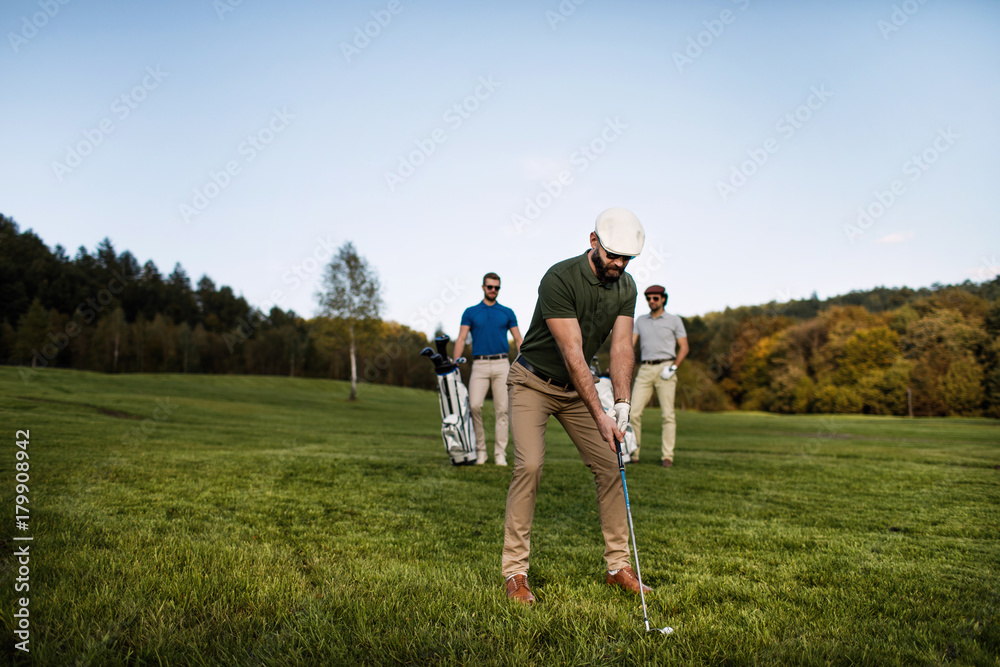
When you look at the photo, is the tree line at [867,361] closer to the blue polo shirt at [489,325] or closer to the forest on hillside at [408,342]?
the forest on hillside at [408,342]

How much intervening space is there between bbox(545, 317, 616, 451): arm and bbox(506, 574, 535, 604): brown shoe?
3.37 feet

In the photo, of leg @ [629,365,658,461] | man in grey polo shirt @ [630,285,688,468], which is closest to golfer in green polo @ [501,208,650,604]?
man in grey polo shirt @ [630,285,688,468]

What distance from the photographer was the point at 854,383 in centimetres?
6538

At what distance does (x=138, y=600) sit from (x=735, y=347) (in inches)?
3461

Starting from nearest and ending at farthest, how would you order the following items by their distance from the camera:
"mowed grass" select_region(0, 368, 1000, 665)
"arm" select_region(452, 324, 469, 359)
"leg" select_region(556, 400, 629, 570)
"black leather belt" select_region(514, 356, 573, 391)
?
"mowed grass" select_region(0, 368, 1000, 665) → "leg" select_region(556, 400, 629, 570) → "black leather belt" select_region(514, 356, 573, 391) → "arm" select_region(452, 324, 469, 359)

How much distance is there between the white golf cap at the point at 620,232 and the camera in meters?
3.77

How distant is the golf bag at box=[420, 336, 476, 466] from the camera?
9.11 m

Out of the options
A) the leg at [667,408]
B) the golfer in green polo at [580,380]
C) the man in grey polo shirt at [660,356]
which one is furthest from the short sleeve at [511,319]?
the golfer in green polo at [580,380]

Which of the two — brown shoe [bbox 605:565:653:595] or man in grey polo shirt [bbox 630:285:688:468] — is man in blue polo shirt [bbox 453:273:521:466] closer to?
man in grey polo shirt [bbox 630:285:688:468]

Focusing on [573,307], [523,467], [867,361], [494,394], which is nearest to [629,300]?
[573,307]

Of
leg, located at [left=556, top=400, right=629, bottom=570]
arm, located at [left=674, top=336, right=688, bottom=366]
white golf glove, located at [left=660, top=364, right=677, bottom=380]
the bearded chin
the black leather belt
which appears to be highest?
the bearded chin

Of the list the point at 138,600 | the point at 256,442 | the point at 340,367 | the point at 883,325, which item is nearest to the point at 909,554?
the point at 138,600

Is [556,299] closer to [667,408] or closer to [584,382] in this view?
[584,382]

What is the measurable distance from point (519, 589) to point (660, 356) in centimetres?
723
